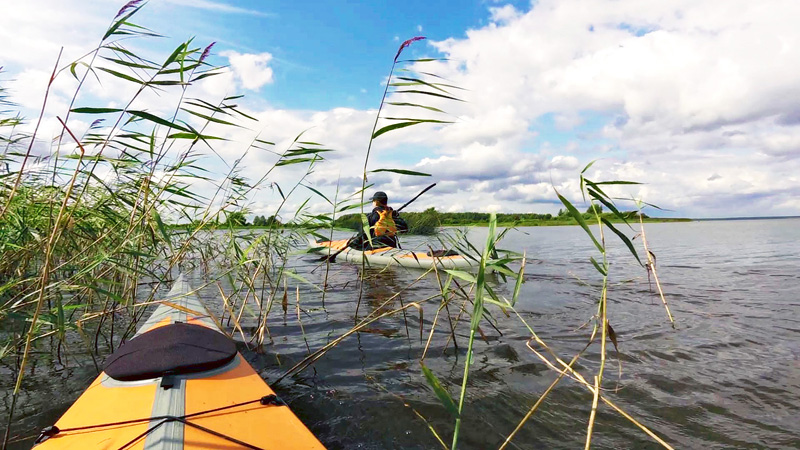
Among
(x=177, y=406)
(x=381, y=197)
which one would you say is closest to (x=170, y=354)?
(x=177, y=406)

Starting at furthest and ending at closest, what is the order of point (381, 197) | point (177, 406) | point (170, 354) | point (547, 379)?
1. point (381, 197)
2. point (547, 379)
3. point (170, 354)
4. point (177, 406)

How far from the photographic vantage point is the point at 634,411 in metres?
2.87

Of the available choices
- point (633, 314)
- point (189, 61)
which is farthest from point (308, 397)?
point (633, 314)

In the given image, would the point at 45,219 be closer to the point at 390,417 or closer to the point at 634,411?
the point at 390,417

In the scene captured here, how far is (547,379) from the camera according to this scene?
11.2 feet

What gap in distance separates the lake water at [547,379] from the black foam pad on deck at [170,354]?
2.36 ft

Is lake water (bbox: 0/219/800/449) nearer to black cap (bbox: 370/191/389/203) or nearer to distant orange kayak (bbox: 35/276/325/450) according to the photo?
distant orange kayak (bbox: 35/276/325/450)

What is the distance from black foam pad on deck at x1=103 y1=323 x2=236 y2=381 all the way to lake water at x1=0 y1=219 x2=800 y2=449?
72 cm

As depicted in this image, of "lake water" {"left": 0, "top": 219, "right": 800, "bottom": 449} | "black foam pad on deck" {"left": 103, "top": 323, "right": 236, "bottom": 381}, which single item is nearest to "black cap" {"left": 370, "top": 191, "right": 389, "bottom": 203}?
"lake water" {"left": 0, "top": 219, "right": 800, "bottom": 449}

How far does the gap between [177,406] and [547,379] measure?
2672 millimetres

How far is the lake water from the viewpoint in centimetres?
266

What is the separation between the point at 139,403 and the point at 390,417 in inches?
59.3

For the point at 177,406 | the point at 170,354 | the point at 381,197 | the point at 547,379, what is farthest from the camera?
the point at 381,197

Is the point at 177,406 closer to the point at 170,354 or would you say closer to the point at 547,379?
the point at 170,354
